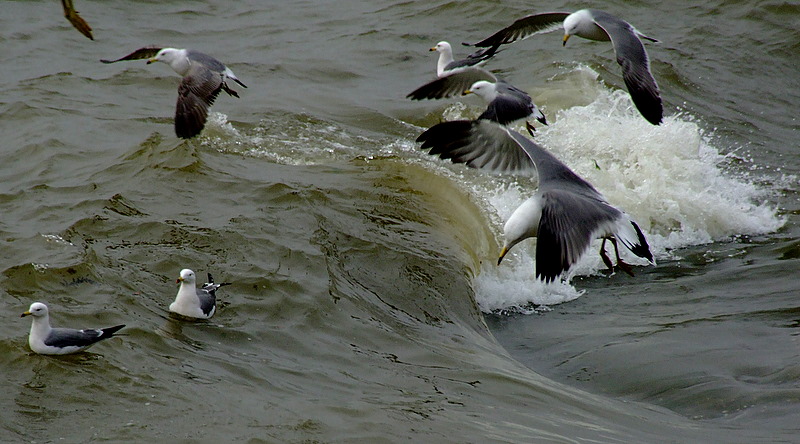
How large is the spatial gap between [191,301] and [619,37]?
12.9 feet

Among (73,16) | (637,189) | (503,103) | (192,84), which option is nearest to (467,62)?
(503,103)

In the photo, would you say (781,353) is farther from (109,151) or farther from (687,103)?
(687,103)

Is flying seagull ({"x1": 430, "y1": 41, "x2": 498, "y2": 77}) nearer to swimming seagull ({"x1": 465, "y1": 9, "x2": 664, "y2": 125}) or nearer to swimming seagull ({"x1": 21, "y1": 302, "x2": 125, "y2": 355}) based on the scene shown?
swimming seagull ({"x1": 465, "y1": 9, "x2": 664, "y2": 125})

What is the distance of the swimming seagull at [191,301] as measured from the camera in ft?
17.9

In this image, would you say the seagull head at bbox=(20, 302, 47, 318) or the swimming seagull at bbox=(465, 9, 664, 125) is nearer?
the seagull head at bbox=(20, 302, 47, 318)

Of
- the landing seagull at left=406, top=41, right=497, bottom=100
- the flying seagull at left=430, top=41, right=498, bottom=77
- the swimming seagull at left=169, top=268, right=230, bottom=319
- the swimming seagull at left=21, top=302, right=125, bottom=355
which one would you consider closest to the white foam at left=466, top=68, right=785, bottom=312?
the flying seagull at left=430, top=41, right=498, bottom=77

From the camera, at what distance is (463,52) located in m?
13.1

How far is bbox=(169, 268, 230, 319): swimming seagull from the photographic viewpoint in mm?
5449

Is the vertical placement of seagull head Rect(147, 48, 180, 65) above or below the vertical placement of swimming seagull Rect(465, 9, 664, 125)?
below

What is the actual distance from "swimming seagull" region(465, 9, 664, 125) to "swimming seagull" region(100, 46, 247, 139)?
2.51 m

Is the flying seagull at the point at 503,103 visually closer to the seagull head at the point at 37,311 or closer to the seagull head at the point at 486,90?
the seagull head at the point at 486,90

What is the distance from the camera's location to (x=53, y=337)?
4855 millimetres

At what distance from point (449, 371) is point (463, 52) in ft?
28.3

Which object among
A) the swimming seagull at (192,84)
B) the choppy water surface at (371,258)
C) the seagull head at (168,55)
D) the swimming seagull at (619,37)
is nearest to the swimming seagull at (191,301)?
the choppy water surface at (371,258)
